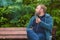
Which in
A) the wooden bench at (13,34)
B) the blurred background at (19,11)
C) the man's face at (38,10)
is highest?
the man's face at (38,10)

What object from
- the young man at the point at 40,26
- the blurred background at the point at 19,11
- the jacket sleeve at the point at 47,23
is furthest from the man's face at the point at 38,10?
the blurred background at the point at 19,11

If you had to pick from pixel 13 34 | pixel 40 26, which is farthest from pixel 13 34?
pixel 40 26

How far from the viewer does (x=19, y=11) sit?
641 cm

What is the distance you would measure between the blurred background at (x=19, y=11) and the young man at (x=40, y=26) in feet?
5.71

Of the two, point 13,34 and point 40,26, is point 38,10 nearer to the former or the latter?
point 40,26

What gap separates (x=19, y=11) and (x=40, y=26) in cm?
214

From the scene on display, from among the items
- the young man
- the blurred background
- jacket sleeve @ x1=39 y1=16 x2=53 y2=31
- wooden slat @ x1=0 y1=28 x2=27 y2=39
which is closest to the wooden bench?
wooden slat @ x1=0 y1=28 x2=27 y2=39

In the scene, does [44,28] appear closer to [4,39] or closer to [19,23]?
[4,39]

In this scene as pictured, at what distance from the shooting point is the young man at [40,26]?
4.33 m

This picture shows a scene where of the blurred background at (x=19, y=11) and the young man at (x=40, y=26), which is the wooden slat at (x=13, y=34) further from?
the blurred background at (x=19, y=11)

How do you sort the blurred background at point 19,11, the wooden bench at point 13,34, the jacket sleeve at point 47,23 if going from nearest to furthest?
the jacket sleeve at point 47,23
the wooden bench at point 13,34
the blurred background at point 19,11

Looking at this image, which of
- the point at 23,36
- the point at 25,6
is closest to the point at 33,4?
the point at 25,6

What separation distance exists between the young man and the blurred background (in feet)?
5.71

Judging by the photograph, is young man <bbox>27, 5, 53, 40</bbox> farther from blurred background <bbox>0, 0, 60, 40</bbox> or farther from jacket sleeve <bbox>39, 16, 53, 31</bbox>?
blurred background <bbox>0, 0, 60, 40</bbox>
